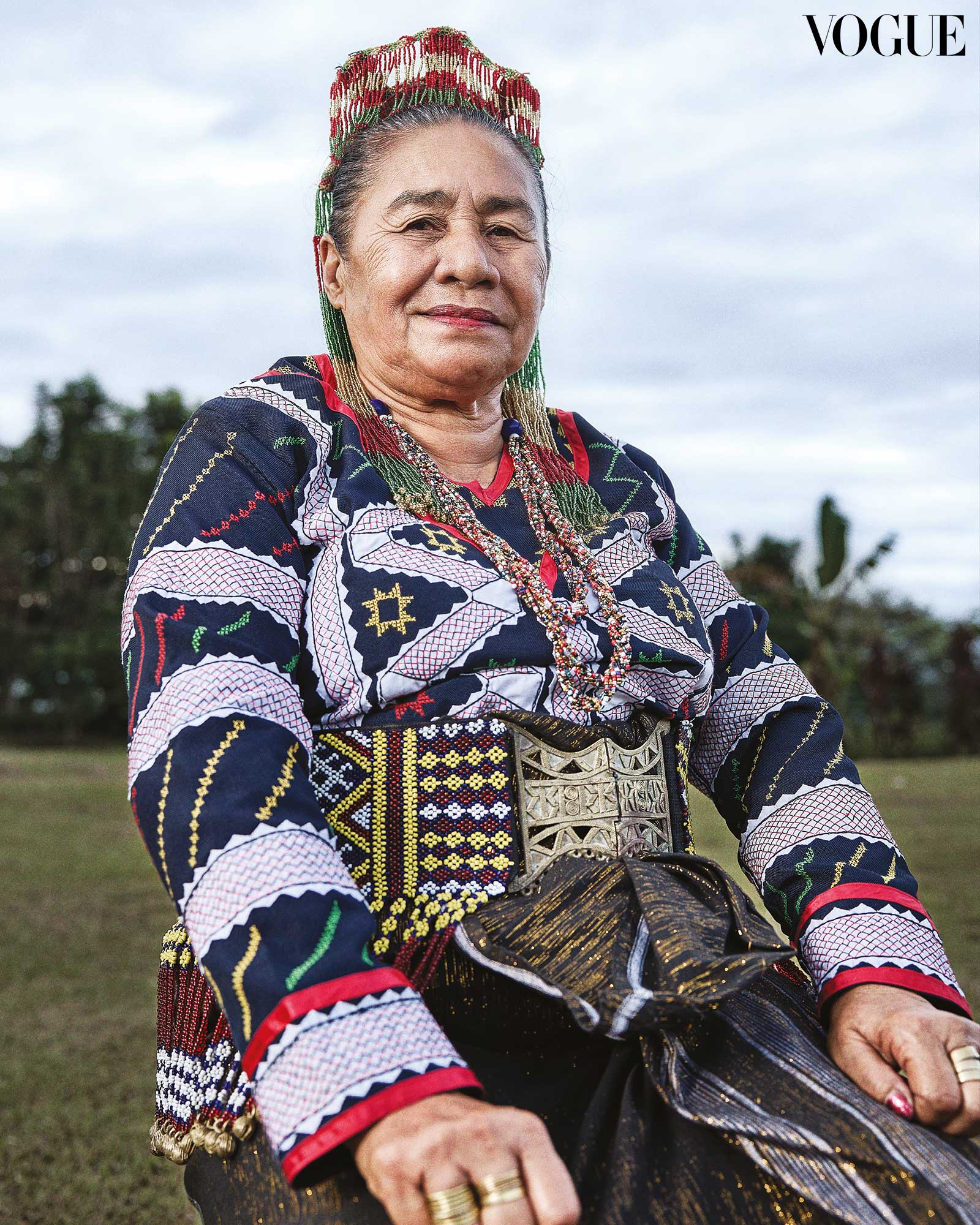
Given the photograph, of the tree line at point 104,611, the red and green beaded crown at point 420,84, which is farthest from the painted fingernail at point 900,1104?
the tree line at point 104,611

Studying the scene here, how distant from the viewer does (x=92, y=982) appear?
14.3ft

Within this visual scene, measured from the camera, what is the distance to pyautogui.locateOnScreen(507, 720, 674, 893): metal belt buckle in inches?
55.2

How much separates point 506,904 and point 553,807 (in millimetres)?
153

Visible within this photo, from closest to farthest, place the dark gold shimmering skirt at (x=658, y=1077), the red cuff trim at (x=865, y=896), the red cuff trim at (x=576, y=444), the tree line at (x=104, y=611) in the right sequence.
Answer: the dark gold shimmering skirt at (x=658, y=1077) < the red cuff trim at (x=865, y=896) < the red cuff trim at (x=576, y=444) < the tree line at (x=104, y=611)

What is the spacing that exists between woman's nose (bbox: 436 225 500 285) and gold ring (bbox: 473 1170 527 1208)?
1177 millimetres

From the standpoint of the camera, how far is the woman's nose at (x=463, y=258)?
1.63 m

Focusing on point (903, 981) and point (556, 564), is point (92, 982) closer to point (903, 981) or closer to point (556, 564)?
point (556, 564)

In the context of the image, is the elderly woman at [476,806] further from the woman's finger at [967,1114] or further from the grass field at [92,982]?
the grass field at [92,982]

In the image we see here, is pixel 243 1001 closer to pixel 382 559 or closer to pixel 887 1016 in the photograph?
pixel 382 559

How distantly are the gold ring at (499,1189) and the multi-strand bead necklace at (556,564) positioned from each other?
66cm

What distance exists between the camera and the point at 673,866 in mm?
1441

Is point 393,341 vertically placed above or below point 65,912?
above

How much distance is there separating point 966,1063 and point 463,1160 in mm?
625

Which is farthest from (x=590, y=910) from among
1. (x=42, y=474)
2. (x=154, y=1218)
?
(x=42, y=474)
